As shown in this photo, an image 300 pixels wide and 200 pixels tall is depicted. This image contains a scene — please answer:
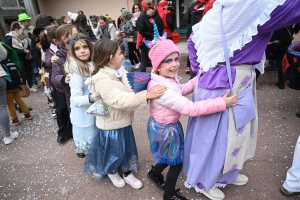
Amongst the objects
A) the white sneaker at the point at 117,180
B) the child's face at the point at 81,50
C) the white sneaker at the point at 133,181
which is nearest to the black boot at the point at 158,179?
the white sneaker at the point at 133,181

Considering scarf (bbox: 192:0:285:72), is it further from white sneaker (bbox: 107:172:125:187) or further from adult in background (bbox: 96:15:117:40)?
adult in background (bbox: 96:15:117:40)

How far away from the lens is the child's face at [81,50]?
2078 millimetres

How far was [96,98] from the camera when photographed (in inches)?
72.1

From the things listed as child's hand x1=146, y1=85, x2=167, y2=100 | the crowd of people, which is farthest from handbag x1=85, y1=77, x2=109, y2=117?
child's hand x1=146, y1=85, x2=167, y2=100

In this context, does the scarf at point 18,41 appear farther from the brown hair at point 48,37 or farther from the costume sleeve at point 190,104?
the costume sleeve at point 190,104

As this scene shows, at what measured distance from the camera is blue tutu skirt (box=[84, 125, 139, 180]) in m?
1.95

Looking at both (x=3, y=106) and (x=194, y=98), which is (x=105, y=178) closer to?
(x=194, y=98)

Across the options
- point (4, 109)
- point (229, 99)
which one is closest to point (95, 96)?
point (229, 99)

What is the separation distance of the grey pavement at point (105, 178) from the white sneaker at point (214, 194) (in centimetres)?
11

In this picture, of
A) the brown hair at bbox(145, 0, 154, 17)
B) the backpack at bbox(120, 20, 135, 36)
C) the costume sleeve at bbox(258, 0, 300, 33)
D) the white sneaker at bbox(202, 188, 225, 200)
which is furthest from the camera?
the backpack at bbox(120, 20, 135, 36)

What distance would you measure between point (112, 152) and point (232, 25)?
1486 millimetres

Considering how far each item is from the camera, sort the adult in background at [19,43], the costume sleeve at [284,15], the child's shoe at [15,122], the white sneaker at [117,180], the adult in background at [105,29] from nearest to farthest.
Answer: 1. the costume sleeve at [284,15]
2. the white sneaker at [117,180]
3. the child's shoe at [15,122]
4. the adult in background at [19,43]
5. the adult in background at [105,29]

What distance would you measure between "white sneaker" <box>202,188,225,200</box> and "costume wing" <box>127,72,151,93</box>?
1.17m

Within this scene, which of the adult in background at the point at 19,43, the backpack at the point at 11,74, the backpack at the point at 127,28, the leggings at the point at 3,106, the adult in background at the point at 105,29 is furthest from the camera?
the adult in background at the point at 105,29
